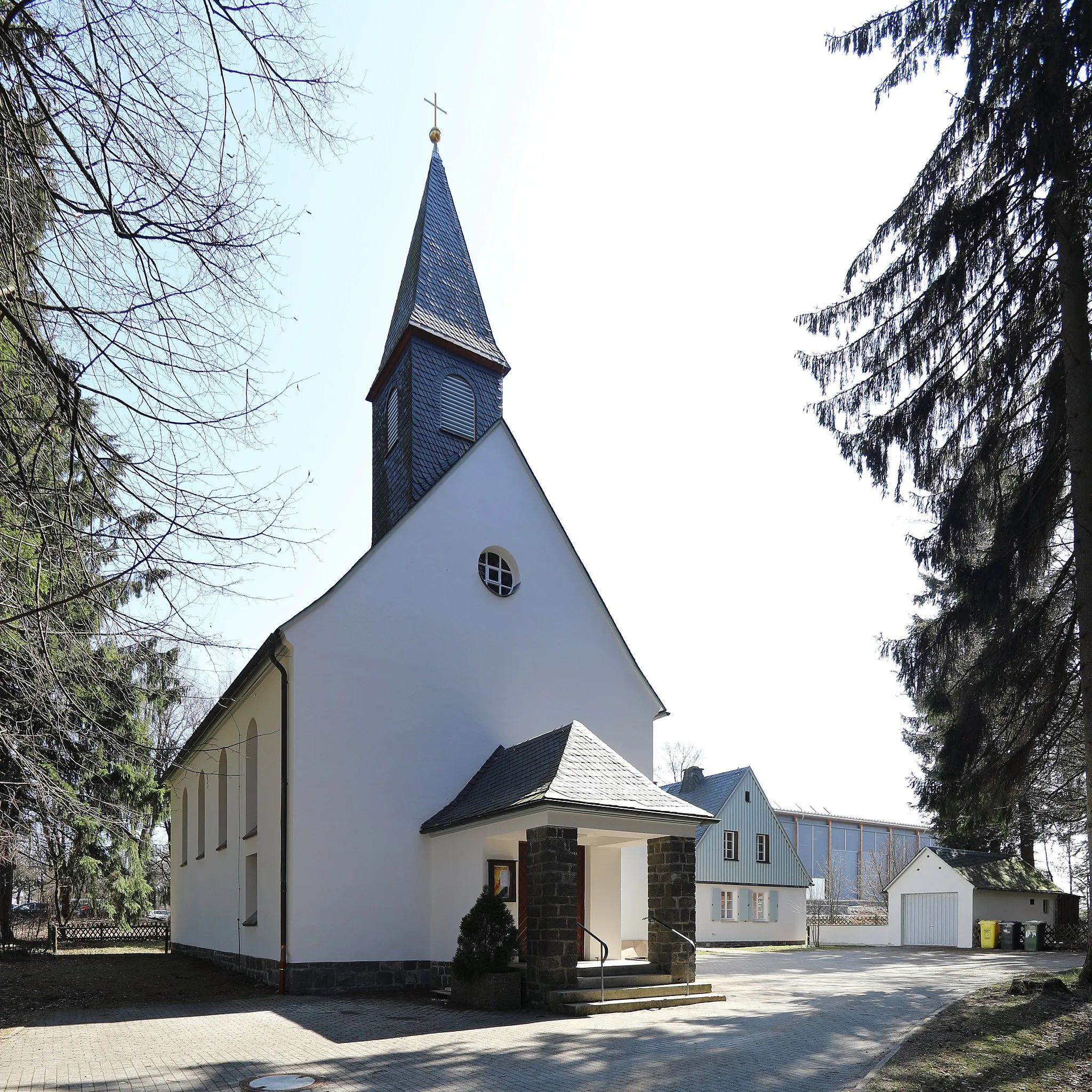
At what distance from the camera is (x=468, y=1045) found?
998 cm

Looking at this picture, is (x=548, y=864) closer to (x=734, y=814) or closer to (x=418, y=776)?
(x=418, y=776)

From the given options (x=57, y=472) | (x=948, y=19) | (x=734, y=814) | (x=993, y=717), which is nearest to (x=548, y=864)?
(x=993, y=717)

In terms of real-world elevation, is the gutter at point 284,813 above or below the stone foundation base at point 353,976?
above

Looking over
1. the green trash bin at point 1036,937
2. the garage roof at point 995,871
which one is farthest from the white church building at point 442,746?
the garage roof at point 995,871

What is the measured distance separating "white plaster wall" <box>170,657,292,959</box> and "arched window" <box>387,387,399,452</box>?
20.3ft

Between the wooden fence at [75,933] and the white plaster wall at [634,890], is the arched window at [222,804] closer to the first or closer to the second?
the wooden fence at [75,933]

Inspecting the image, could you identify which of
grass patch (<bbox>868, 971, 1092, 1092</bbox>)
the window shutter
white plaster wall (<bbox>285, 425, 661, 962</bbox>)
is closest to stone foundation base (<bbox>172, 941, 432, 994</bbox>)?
white plaster wall (<bbox>285, 425, 661, 962</bbox>)

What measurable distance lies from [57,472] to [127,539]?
1089 mm

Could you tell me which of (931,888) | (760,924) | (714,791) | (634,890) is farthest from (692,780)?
(634,890)

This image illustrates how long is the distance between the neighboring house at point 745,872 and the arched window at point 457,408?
19186 millimetres

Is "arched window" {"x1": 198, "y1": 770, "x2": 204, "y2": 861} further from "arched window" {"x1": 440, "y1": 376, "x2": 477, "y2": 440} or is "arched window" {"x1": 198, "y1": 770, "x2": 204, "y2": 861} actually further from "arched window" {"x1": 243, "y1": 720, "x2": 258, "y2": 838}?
"arched window" {"x1": 440, "y1": 376, "x2": 477, "y2": 440}

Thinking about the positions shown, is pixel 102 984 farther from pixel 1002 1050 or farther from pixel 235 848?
pixel 1002 1050

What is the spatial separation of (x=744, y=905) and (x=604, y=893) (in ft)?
63.7

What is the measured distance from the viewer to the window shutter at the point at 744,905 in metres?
34.2
